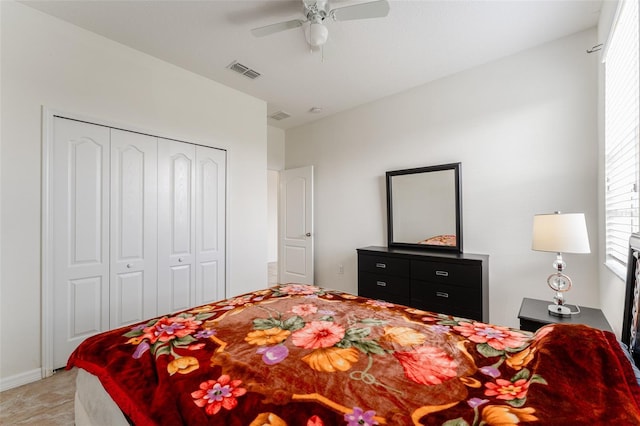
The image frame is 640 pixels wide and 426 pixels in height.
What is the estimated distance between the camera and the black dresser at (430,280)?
2588mm

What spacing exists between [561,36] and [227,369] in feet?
12.0

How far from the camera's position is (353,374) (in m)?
0.94

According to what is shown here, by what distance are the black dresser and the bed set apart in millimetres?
1331

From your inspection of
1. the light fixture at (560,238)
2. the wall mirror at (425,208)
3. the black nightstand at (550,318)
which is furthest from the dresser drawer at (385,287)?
the light fixture at (560,238)

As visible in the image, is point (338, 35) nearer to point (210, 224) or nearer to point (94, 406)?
point (210, 224)

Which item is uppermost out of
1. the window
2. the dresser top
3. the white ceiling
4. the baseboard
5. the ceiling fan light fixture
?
the white ceiling

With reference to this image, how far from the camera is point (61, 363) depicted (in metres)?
2.29

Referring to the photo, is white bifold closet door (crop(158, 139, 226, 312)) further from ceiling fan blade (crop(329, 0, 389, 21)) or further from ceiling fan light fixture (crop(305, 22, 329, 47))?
ceiling fan blade (crop(329, 0, 389, 21))

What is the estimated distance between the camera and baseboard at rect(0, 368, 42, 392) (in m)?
2.02

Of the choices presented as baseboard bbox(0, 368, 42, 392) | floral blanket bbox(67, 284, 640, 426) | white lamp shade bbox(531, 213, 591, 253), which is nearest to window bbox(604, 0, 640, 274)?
white lamp shade bbox(531, 213, 591, 253)

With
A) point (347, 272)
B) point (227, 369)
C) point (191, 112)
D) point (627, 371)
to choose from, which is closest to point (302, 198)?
point (347, 272)

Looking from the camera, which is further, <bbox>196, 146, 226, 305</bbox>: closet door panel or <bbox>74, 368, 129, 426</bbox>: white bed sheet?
<bbox>196, 146, 226, 305</bbox>: closet door panel

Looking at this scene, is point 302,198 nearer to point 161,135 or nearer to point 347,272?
point 347,272

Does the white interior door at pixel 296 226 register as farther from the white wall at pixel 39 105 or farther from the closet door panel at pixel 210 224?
the white wall at pixel 39 105
